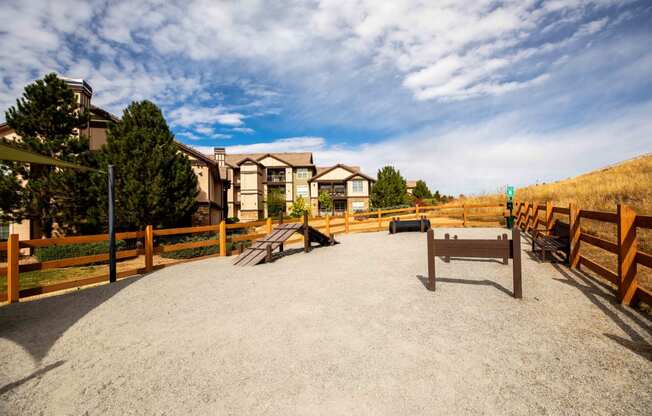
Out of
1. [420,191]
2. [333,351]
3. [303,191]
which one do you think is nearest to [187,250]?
[333,351]

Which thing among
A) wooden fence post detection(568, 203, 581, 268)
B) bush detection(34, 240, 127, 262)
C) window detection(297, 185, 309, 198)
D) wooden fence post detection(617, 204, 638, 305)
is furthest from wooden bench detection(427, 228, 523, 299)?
window detection(297, 185, 309, 198)

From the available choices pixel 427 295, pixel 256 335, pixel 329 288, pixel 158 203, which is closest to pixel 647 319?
pixel 427 295

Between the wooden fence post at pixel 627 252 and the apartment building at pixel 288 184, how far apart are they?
3802 centimetres

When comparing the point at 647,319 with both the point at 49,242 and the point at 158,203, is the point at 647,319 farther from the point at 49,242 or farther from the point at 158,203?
the point at 158,203

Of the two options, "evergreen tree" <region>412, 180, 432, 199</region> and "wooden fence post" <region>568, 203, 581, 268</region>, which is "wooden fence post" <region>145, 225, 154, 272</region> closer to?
"wooden fence post" <region>568, 203, 581, 268</region>

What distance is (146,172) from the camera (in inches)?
651

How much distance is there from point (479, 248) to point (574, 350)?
7.33 ft

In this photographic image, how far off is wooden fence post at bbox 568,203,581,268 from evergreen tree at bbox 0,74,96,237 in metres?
20.6

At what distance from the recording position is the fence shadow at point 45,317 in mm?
3971

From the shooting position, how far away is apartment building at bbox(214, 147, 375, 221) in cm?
4050

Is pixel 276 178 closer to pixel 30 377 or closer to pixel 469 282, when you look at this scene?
pixel 469 282

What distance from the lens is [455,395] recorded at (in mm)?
2604

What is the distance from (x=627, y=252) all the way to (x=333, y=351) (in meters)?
4.72

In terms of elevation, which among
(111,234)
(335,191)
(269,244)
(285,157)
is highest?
(285,157)
